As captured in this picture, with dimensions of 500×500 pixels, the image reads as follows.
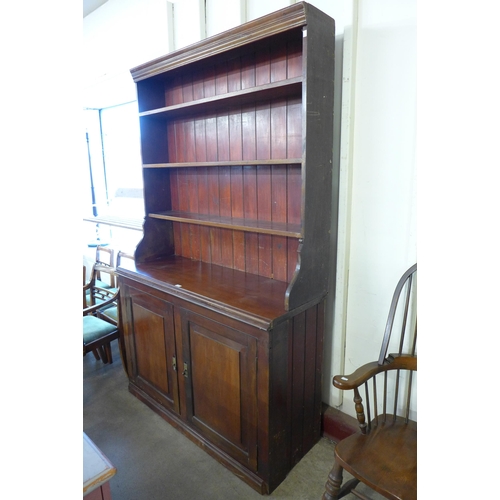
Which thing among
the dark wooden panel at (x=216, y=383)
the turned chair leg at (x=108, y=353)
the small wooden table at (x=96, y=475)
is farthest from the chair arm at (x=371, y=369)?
the turned chair leg at (x=108, y=353)

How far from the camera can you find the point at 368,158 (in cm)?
175

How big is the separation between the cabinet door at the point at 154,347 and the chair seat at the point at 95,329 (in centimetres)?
37

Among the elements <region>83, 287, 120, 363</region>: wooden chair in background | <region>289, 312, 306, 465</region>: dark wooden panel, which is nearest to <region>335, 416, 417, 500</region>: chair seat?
<region>289, 312, 306, 465</region>: dark wooden panel

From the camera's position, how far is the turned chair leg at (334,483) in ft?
4.77

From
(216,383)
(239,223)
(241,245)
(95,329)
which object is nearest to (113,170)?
(95,329)

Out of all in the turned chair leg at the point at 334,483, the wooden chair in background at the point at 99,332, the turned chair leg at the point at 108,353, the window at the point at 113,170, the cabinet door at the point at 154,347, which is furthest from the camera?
the window at the point at 113,170

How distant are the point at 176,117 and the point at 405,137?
148 centimetres

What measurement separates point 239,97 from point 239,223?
0.64 meters

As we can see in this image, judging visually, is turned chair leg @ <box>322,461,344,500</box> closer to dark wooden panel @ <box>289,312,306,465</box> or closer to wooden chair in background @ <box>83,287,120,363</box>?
dark wooden panel @ <box>289,312,306,465</box>

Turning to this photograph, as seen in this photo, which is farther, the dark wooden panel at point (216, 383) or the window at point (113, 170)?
the window at point (113, 170)

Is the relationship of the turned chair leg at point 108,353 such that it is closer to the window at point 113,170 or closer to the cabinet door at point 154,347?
the cabinet door at point 154,347
